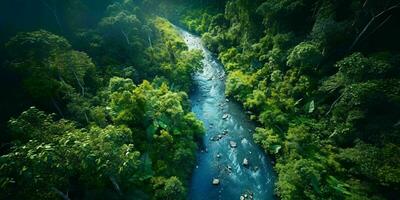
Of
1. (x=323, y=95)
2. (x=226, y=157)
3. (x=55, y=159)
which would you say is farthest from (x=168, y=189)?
(x=323, y=95)

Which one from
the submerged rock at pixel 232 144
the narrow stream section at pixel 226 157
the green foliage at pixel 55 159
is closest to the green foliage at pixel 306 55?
the narrow stream section at pixel 226 157

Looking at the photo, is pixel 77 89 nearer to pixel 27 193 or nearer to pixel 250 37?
pixel 27 193

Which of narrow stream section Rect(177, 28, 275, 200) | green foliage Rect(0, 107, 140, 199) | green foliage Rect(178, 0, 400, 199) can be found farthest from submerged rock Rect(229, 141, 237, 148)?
green foliage Rect(0, 107, 140, 199)

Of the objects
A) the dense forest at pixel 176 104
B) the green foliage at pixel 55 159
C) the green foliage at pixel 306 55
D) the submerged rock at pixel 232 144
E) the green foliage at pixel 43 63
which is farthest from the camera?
the submerged rock at pixel 232 144

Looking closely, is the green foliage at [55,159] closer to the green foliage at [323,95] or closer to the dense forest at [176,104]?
the dense forest at [176,104]

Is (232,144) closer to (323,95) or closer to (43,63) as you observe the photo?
(323,95)

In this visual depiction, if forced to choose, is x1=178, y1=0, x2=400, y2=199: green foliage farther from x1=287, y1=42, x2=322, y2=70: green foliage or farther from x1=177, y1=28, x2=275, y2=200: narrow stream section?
x1=177, y1=28, x2=275, y2=200: narrow stream section

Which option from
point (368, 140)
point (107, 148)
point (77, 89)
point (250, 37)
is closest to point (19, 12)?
point (77, 89)
